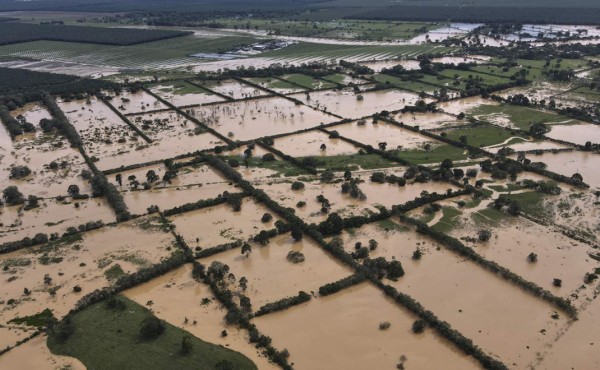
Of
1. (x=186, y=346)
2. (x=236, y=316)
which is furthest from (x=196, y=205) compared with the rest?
(x=186, y=346)

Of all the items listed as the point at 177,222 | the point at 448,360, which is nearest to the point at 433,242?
the point at 448,360

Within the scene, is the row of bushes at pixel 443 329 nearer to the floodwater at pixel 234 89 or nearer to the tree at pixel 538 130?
the tree at pixel 538 130

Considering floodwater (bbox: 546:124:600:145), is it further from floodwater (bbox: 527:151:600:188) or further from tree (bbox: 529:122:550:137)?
floodwater (bbox: 527:151:600:188)

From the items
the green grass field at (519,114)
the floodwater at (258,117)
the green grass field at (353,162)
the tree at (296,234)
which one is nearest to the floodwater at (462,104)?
the green grass field at (519,114)

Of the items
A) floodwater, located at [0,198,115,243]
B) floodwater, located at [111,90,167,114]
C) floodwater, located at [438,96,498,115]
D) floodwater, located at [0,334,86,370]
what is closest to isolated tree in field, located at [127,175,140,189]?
floodwater, located at [0,198,115,243]

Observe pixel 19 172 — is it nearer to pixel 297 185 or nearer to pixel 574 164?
pixel 297 185
